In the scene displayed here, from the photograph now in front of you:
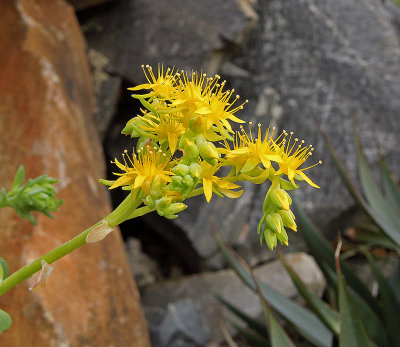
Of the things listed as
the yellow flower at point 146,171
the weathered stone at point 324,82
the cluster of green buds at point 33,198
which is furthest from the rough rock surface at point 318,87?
the yellow flower at point 146,171

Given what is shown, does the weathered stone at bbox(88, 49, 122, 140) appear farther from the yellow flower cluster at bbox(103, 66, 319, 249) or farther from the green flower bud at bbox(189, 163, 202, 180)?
the green flower bud at bbox(189, 163, 202, 180)

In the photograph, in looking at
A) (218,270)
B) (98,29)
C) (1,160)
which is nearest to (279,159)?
(1,160)

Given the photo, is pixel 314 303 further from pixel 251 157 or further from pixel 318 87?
pixel 318 87

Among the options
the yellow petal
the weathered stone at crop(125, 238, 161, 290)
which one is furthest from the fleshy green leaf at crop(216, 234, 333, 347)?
the yellow petal

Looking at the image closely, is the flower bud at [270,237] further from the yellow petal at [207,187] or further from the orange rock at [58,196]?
the orange rock at [58,196]

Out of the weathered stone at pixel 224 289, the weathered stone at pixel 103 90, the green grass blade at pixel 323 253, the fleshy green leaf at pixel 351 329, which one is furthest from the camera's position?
the weathered stone at pixel 103 90

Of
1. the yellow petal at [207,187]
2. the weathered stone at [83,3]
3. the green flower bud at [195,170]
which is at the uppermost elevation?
the green flower bud at [195,170]

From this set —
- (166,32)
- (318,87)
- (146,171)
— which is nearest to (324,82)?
(318,87)
